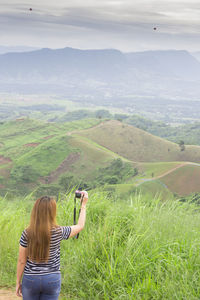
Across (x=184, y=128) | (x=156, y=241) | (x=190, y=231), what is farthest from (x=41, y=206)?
(x=184, y=128)

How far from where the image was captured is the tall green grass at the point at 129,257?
4.22 metres

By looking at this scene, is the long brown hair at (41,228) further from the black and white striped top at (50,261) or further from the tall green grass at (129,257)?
the tall green grass at (129,257)

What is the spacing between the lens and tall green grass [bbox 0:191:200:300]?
13.9 feet

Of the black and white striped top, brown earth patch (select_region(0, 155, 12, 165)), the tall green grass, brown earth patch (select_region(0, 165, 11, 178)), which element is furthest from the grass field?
the black and white striped top

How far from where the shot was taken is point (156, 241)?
16.6 ft

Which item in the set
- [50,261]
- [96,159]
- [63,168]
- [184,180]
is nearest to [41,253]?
[50,261]

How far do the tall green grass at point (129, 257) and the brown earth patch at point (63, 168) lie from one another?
7011 centimetres

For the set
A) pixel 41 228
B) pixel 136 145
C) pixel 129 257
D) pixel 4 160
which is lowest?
pixel 4 160

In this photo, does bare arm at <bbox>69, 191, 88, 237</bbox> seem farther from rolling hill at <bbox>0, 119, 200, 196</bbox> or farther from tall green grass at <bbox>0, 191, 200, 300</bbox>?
rolling hill at <bbox>0, 119, 200, 196</bbox>

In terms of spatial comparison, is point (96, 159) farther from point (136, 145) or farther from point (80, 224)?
point (80, 224)

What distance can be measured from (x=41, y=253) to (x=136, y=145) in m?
99.3

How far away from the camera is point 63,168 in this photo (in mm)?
81562

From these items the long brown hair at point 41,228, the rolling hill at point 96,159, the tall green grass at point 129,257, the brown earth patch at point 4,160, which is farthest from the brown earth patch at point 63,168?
the long brown hair at point 41,228

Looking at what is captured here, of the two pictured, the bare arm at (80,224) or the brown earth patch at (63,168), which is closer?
the bare arm at (80,224)
